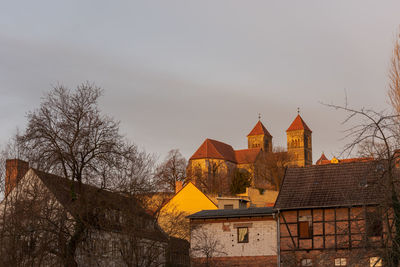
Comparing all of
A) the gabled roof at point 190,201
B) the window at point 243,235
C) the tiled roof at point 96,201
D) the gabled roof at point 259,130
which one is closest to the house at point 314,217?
the window at point 243,235

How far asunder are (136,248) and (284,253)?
1047 centimetres

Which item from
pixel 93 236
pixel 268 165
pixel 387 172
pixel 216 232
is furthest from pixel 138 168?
pixel 268 165

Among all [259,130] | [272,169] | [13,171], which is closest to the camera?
[13,171]

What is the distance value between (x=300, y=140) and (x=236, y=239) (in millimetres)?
132984

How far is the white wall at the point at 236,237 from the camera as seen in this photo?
119 feet

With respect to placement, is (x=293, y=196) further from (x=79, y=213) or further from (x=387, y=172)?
(x=387, y=172)

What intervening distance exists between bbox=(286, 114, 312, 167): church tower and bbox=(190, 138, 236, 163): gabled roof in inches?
1407

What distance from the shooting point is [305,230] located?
1329 inches

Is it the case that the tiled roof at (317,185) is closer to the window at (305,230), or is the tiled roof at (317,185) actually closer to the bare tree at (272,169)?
the window at (305,230)

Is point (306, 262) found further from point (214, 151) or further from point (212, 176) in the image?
point (214, 151)

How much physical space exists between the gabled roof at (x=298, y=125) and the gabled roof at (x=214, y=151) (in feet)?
129

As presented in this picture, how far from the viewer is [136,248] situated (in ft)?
87.3

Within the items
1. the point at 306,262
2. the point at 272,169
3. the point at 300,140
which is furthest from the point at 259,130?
the point at 306,262

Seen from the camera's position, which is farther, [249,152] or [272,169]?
[249,152]
